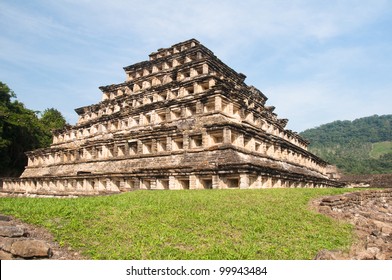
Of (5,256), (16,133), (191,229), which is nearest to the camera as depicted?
(5,256)

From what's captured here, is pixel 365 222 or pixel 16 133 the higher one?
pixel 16 133

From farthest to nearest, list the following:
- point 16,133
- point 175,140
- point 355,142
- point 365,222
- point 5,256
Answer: point 355,142 → point 16,133 → point 175,140 → point 365,222 → point 5,256

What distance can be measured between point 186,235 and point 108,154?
21819 mm

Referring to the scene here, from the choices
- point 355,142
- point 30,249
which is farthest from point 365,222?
point 355,142

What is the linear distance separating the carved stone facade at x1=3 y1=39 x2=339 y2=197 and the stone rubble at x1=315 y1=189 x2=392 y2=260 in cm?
616

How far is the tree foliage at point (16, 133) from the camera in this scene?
39500 mm

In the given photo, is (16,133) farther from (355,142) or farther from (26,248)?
(355,142)

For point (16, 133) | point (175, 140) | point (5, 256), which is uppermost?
point (16, 133)

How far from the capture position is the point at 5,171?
4438cm

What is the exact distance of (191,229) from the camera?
8773 mm

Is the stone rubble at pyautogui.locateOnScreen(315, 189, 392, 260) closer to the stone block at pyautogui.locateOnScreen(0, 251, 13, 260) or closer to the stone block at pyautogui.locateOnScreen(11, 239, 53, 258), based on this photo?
the stone block at pyautogui.locateOnScreen(11, 239, 53, 258)

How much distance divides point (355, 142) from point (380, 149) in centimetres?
1266

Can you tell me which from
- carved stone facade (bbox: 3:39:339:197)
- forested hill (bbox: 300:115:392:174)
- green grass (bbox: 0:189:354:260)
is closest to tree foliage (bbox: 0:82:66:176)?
A: carved stone facade (bbox: 3:39:339:197)

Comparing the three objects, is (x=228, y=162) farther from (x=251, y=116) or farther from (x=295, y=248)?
(x=295, y=248)
